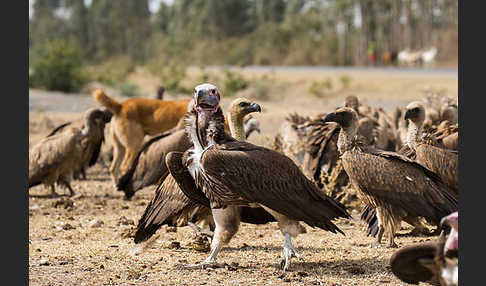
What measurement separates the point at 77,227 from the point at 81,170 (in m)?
3.70

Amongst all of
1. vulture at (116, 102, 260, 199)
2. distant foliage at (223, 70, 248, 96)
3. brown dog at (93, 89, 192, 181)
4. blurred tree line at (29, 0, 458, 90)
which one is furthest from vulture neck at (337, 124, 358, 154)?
blurred tree line at (29, 0, 458, 90)

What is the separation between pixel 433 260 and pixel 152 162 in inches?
229

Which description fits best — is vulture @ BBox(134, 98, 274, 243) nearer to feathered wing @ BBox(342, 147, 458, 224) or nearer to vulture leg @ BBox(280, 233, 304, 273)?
vulture leg @ BBox(280, 233, 304, 273)

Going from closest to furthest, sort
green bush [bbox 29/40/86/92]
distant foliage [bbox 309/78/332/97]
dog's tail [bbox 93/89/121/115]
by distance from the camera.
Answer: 1. dog's tail [bbox 93/89/121/115]
2. green bush [bbox 29/40/86/92]
3. distant foliage [bbox 309/78/332/97]

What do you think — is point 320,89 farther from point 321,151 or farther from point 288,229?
point 288,229

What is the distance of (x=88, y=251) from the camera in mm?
6879

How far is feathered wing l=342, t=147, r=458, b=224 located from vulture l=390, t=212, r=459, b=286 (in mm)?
2109

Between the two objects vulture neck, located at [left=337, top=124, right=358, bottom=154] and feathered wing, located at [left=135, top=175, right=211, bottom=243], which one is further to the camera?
vulture neck, located at [left=337, top=124, right=358, bottom=154]

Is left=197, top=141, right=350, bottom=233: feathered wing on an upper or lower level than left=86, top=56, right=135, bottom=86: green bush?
lower

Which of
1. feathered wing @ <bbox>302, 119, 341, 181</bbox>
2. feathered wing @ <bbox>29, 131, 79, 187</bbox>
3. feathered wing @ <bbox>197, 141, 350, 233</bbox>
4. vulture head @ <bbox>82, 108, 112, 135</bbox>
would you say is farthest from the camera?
vulture head @ <bbox>82, 108, 112, 135</bbox>

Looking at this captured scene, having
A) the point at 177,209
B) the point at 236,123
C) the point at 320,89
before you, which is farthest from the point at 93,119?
the point at 320,89

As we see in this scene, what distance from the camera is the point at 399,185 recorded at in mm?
6434

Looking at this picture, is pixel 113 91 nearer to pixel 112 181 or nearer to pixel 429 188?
pixel 112 181

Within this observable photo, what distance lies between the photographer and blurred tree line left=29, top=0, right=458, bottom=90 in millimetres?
45938
